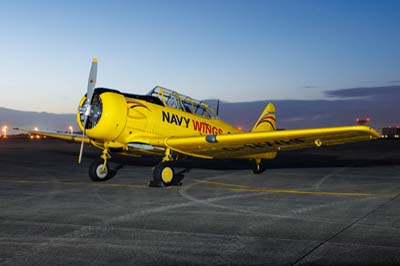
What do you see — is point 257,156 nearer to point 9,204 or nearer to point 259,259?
point 9,204

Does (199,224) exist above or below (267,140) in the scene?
below

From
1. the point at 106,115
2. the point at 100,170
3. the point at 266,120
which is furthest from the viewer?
the point at 266,120

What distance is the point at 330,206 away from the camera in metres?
7.70

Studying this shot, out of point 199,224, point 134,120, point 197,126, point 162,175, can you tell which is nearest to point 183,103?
point 197,126

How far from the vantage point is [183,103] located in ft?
41.8

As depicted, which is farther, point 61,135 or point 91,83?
point 61,135

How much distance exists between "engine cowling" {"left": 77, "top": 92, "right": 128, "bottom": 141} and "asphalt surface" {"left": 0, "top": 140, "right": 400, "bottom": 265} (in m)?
1.41

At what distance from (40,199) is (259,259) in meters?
5.62

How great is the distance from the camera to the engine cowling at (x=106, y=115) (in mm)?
10539

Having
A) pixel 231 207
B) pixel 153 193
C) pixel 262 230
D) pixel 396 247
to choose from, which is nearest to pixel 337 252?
pixel 396 247

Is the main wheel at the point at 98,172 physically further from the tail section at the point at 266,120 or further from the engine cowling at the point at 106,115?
the tail section at the point at 266,120

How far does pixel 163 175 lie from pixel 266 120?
7.28m

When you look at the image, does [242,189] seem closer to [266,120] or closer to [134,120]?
[134,120]

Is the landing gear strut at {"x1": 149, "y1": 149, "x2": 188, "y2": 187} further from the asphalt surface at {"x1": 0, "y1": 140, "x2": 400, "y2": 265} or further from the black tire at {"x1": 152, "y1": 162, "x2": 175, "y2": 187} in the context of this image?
the asphalt surface at {"x1": 0, "y1": 140, "x2": 400, "y2": 265}
